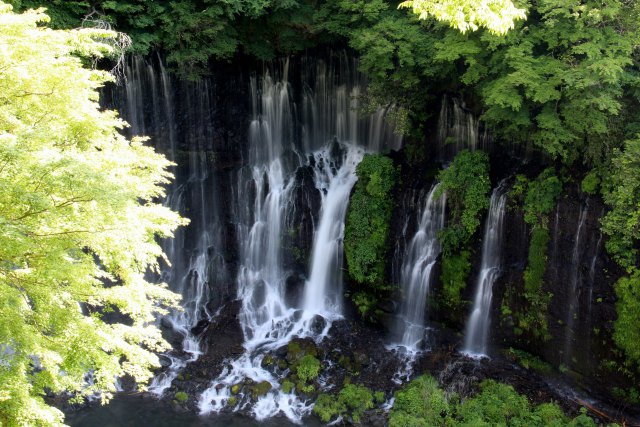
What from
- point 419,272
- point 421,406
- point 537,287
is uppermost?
point 537,287

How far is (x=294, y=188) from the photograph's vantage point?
17781mm

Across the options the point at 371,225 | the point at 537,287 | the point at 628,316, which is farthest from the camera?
the point at 371,225

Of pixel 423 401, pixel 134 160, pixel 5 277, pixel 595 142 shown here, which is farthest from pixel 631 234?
pixel 5 277

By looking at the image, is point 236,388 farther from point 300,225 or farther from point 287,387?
point 300,225

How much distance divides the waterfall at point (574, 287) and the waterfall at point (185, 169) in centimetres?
1049

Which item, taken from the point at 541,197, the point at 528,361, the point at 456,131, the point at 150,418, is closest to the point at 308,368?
the point at 150,418

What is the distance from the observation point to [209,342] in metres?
16.2

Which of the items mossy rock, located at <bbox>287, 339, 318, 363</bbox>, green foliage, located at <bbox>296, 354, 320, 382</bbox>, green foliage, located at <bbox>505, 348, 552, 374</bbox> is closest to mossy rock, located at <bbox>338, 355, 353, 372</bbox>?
green foliage, located at <bbox>296, 354, 320, 382</bbox>

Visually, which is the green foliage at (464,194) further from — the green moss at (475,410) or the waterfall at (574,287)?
the green moss at (475,410)

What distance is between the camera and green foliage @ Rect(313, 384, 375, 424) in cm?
1332

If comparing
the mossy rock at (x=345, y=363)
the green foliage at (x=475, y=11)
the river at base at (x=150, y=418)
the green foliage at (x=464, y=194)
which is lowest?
the river at base at (x=150, y=418)

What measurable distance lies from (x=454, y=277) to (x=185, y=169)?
31.7 feet

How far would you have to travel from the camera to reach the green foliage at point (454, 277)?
14469mm

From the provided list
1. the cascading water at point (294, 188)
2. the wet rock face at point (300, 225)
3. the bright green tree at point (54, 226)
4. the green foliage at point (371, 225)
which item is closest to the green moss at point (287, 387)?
the cascading water at point (294, 188)
